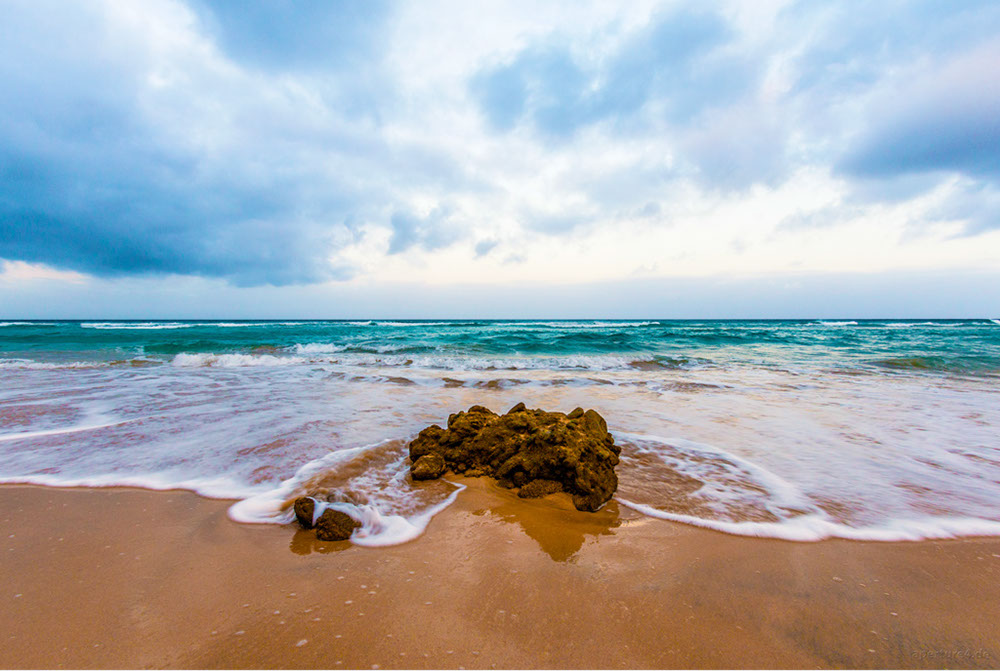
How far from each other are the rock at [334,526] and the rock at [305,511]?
7 centimetres

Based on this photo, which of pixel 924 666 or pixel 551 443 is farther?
pixel 551 443

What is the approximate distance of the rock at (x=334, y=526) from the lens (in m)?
2.50

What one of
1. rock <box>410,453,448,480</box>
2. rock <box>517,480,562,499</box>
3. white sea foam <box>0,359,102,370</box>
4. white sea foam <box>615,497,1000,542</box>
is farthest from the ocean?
white sea foam <box>0,359,102,370</box>

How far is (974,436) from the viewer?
4840 mm

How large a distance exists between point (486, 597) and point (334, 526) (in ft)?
3.70

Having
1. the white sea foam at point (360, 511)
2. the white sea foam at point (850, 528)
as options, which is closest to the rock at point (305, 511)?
the white sea foam at point (360, 511)

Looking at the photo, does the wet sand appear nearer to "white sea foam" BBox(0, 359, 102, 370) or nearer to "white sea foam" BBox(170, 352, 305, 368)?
"white sea foam" BBox(170, 352, 305, 368)

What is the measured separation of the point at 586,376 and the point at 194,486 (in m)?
8.37

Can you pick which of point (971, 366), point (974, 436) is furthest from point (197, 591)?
point (971, 366)

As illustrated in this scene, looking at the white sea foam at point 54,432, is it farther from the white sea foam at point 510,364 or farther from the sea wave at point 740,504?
the white sea foam at point 510,364

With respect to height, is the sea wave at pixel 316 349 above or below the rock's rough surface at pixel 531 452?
below

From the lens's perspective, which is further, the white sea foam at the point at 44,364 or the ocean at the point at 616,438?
the white sea foam at the point at 44,364

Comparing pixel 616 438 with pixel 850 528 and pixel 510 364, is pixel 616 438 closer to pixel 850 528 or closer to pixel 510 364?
pixel 850 528

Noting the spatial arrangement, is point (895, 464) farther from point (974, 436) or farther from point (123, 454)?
point (123, 454)
